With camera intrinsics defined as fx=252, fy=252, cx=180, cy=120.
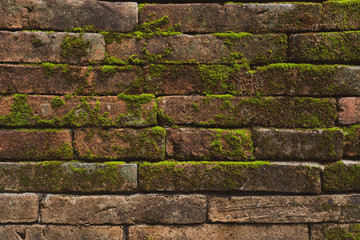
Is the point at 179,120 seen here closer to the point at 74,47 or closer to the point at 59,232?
the point at 74,47

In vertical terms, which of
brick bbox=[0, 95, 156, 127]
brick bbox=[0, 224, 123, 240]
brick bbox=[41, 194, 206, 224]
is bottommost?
brick bbox=[0, 224, 123, 240]

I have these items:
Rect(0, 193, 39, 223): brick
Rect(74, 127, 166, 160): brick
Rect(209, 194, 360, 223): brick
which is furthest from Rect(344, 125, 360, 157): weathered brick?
Rect(0, 193, 39, 223): brick

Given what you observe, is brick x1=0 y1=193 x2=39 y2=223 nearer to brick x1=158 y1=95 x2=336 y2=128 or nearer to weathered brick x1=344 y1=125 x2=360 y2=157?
brick x1=158 y1=95 x2=336 y2=128

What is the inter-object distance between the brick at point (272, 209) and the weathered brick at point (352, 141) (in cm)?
30

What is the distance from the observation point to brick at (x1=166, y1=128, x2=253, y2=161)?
4.59 feet

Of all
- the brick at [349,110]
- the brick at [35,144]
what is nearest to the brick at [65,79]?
the brick at [35,144]

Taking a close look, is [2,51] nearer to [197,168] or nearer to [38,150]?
[38,150]

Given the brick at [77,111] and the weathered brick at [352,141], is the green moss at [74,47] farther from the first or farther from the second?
the weathered brick at [352,141]

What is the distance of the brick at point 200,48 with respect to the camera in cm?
141

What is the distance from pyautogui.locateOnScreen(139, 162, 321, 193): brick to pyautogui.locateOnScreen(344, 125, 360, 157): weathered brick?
0.21 meters

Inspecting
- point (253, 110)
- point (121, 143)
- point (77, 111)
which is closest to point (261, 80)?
point (253, 110)

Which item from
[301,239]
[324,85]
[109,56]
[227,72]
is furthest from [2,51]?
[301,239]

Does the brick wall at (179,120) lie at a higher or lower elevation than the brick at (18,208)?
higher

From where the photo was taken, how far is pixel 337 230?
141 cm
